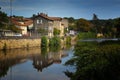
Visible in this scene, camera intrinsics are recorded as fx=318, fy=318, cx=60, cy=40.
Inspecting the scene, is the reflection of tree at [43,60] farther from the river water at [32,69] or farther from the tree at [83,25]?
the tree at [83,25]

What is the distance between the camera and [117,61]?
15797 millimetres

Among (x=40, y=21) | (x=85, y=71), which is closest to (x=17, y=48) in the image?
(x=40, y=21)

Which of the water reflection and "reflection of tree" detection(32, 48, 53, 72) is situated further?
"reflection of tree" detection(32, 48, 53, 72)

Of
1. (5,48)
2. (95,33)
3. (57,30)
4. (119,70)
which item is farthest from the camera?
(95,33)

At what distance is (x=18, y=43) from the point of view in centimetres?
6216

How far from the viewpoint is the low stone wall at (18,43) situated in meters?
56.0

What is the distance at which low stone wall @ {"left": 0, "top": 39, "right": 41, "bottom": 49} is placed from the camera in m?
56.0

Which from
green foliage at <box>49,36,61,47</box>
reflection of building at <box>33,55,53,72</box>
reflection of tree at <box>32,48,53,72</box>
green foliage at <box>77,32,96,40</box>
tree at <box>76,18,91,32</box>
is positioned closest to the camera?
reflection of building at <box>33,55,53,72</box>

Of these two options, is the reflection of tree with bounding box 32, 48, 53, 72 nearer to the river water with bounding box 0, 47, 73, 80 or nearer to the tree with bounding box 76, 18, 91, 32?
the river water with bounding box 0, 47, 73, 80

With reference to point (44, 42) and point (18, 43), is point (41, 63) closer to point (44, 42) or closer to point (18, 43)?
point (18, 43)

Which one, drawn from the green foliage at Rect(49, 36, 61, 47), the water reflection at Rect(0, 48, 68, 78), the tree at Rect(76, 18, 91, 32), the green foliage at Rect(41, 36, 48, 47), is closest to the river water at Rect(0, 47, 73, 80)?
the water reflection at Rect(0, 48, 68, 78)

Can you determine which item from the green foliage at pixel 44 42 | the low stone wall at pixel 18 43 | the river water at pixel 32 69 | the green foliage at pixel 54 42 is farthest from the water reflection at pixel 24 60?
the green foliage at pixel 54 42

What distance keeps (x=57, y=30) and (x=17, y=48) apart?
122ft

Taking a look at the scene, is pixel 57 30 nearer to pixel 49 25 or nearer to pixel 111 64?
pixel 49 25
